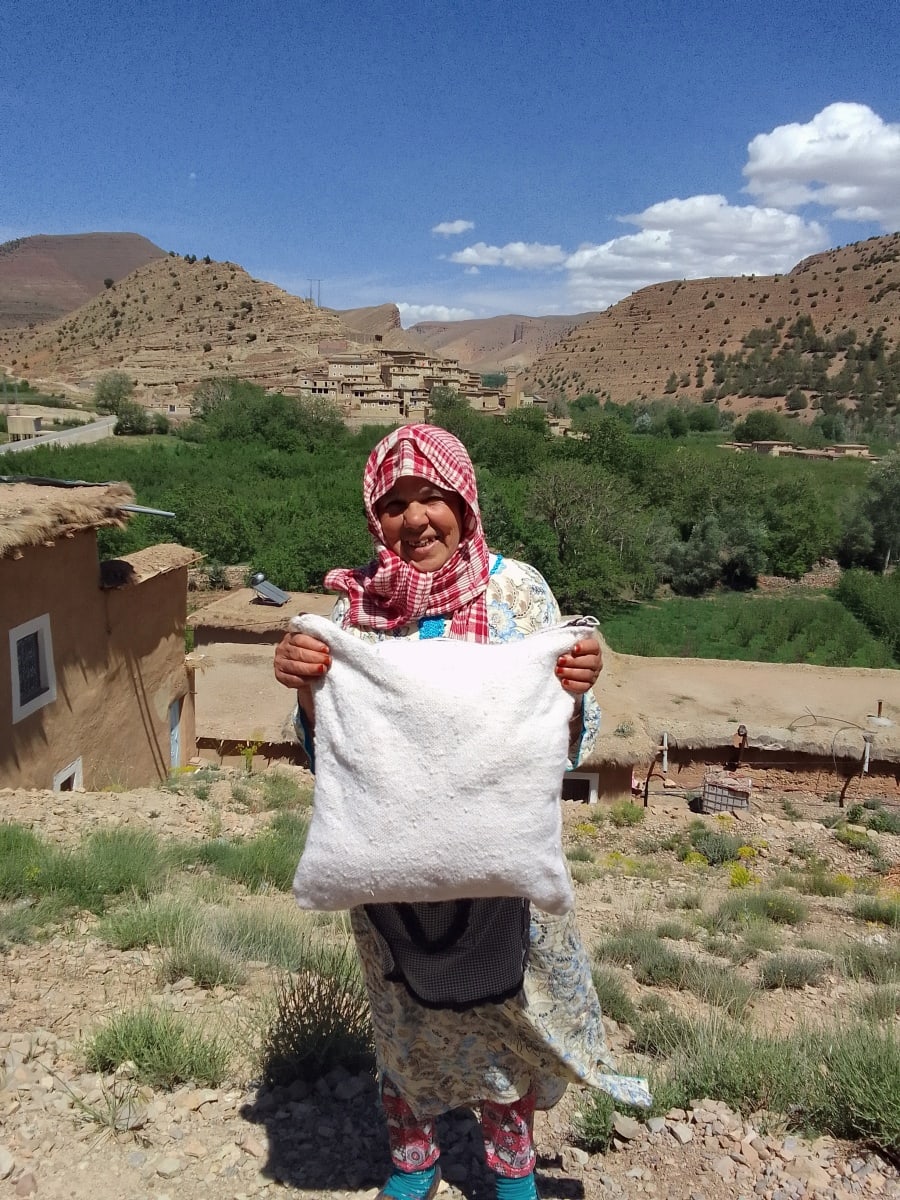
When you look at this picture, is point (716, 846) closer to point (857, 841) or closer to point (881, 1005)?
point (857, 841)

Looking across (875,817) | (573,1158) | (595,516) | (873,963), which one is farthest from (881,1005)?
(595,516)

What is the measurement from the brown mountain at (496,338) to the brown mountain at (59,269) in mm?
59439

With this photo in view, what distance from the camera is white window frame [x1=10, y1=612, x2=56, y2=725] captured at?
7.05 metres

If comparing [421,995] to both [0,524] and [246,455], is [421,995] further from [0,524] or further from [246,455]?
[246,455]

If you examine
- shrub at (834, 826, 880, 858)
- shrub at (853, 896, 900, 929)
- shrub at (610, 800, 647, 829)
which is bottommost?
shrub at (610, 800, 647, 829)

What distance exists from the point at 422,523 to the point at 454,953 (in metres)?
0.94

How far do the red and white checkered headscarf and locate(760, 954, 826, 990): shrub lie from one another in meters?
3.11

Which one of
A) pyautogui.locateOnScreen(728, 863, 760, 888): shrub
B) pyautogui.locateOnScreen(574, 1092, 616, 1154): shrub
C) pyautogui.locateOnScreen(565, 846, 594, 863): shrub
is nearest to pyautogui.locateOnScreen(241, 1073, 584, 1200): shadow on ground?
pyautogui.locateOnScreen(574, 1092, 616, 1154): shrub

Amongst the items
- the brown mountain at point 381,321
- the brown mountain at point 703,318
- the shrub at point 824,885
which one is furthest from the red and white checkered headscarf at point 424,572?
the brown mountain at point 381,321

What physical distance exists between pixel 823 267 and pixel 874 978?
9249 cm

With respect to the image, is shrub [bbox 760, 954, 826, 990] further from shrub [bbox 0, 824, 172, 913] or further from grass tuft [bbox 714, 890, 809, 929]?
shrub [bbox 0, 824, 172, 913]

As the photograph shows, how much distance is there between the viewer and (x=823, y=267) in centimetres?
8262

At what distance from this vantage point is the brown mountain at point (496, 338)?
517 ft

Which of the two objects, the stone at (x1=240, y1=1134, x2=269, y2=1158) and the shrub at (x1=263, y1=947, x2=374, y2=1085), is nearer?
the stone at (x1=240, y1=1134, x2=269, y2=1158)
